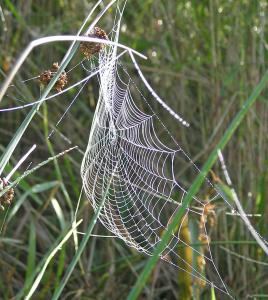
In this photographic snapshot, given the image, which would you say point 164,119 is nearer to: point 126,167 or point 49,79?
point 126,167

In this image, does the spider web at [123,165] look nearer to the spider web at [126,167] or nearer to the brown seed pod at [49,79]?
the spider web at [126,167]

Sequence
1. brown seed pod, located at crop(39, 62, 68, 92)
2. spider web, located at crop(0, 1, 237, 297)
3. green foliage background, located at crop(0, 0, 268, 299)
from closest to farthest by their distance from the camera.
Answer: brown seed pod, located at crop(39, 62, 68, 92), spider web, located at crop(0, 1, 237, 297), green foliage background, located at crop(0, 0, 268, 299)

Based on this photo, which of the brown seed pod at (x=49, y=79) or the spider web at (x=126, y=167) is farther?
the spider web at (x=126, y=167)

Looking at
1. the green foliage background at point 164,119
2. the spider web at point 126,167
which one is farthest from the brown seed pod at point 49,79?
the green foliage background at point 164,119

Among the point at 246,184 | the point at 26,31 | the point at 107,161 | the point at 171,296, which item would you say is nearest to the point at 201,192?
the point at 246,184

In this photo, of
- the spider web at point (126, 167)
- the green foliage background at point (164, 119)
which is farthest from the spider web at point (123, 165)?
the green foliage background at point (164, 119)

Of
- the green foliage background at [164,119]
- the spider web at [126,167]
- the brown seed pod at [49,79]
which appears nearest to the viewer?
the brown seed pod at [49,79]

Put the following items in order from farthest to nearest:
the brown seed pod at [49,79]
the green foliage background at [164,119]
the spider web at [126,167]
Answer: the green foliage background at [164,119], the spider web at [126,167], the brown seed pod at [49,79]

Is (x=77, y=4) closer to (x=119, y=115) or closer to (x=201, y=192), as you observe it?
(x=201, y=192)

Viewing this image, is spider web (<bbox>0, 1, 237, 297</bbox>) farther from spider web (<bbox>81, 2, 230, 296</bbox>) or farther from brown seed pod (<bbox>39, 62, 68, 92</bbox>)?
brown seed pod (<bbox>39, 62, 68, 92</bbox>)

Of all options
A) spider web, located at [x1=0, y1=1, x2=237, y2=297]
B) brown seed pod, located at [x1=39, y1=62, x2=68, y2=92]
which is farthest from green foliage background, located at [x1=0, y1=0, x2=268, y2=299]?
brown seed pod, located at [x1=39, y1=62, x2=68, y2=92]
